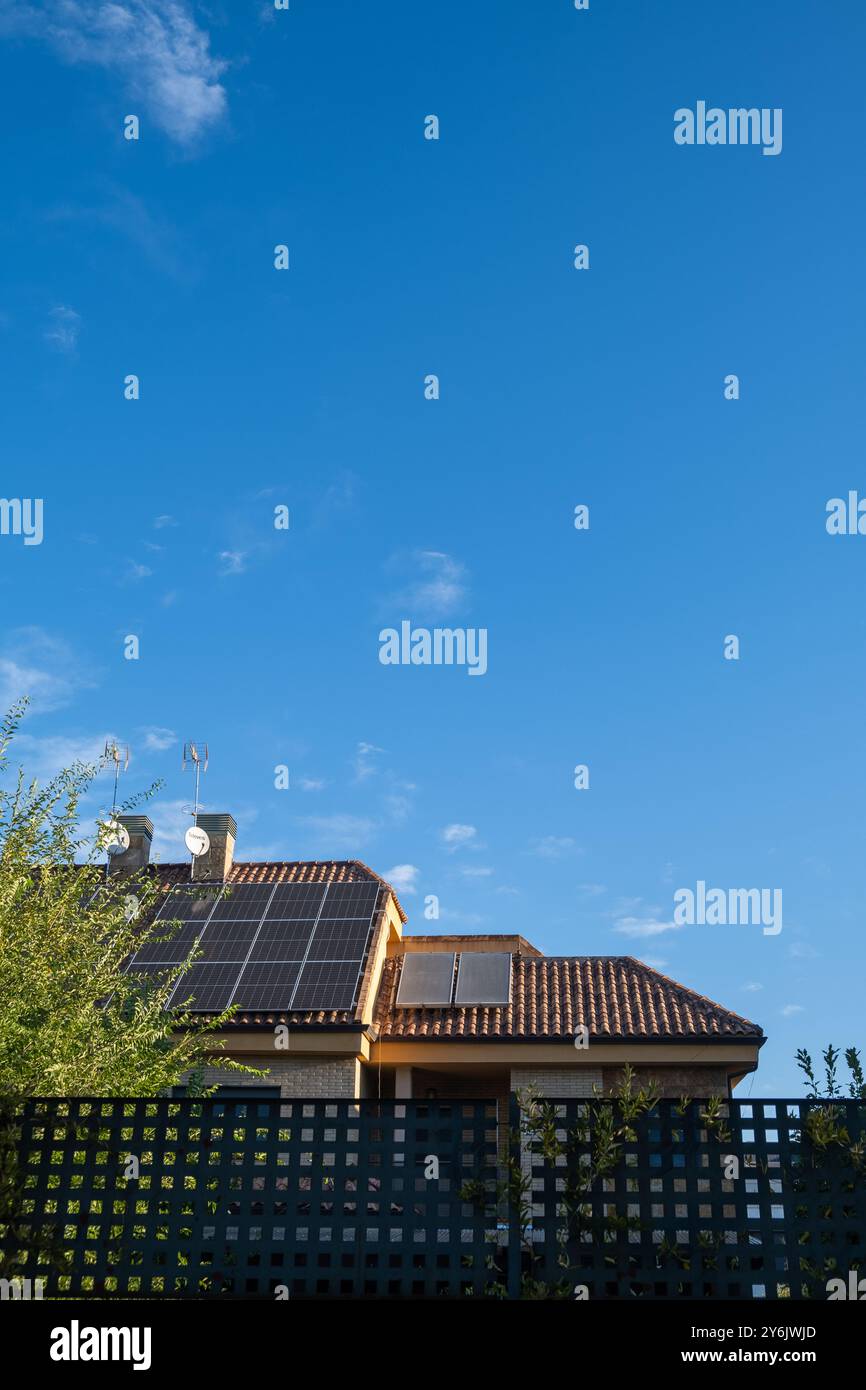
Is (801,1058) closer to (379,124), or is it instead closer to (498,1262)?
(498,1262)

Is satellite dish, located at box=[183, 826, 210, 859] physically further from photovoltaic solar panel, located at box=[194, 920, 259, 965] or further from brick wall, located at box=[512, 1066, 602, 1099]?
brick wall, located at box=[512, 1066, 602, 1099]

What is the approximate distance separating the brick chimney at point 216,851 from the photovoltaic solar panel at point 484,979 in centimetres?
549

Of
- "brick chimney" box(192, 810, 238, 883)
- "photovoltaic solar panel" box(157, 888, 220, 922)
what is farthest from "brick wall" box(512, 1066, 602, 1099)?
"brick chimney" box(192, 810, 238, 883)

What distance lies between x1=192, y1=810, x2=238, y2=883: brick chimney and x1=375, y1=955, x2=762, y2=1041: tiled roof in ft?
13.9

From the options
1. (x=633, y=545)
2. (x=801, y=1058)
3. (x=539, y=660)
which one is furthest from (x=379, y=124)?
(x=801, y=1058)

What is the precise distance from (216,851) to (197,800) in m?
1.34

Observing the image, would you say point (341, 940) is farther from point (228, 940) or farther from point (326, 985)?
point (228, 940)

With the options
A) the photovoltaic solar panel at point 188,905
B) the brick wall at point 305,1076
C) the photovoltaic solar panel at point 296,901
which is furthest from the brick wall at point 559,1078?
the photovoltaic solar panel at point 188,905

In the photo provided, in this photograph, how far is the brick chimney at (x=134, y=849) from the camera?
77.2 ft

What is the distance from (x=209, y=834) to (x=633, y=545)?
11515mm

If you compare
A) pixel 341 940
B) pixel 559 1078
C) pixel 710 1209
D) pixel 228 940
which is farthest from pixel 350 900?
pixel 710 1209

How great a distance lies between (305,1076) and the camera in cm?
1809

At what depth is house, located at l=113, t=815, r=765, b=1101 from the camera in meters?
18.2

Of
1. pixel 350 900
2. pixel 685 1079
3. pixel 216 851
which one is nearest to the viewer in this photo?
pixel 685 1079
